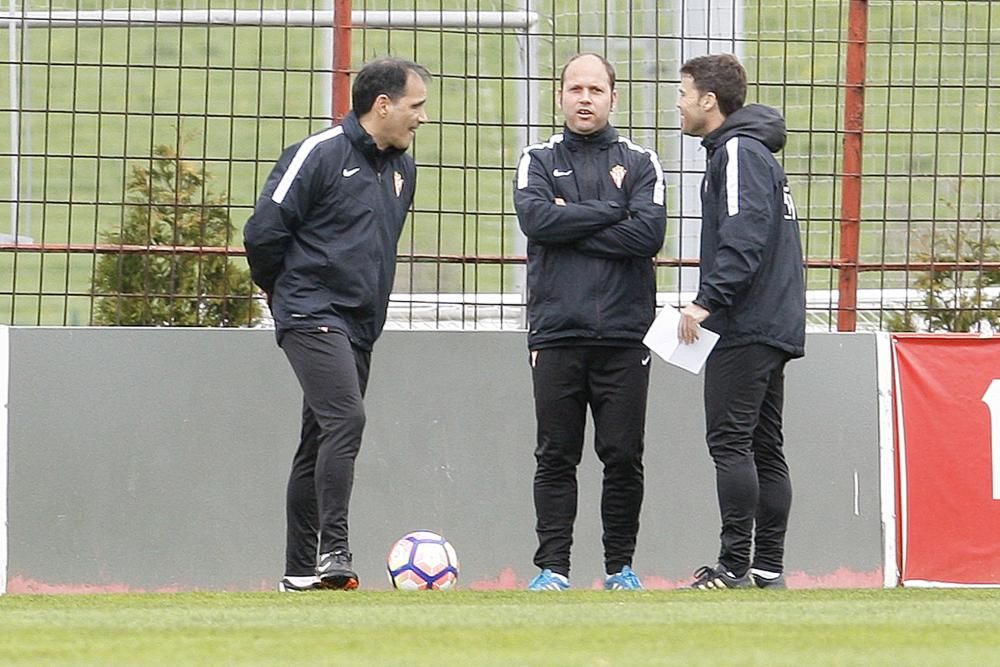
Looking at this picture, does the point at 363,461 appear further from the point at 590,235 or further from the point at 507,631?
the point at 507,631

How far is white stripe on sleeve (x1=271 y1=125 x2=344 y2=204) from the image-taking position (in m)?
6.80

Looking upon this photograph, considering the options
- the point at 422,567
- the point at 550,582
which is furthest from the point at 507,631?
the point at 550,582

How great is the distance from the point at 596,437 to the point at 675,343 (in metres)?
0.50

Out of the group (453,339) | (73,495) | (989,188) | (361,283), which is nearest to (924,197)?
(989,188)

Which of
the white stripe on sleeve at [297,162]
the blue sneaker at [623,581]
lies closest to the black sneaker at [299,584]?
the blue sneaker at [623,581]

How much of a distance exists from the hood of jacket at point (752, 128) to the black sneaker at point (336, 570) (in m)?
1.85

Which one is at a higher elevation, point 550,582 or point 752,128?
point 752,128

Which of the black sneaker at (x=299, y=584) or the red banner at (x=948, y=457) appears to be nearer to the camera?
the black sneaker at (x=299, y=584)

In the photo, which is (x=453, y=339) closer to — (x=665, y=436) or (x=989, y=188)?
(x=665, y=436)

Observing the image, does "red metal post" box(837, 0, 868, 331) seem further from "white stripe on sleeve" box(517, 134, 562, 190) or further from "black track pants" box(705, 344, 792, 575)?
"white stripe on sleeve" box(517, 134, 562, 190)

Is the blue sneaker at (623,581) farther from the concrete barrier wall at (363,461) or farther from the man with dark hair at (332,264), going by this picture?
the concrete barrier wall at (363,461)

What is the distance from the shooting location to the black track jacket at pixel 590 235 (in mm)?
6863

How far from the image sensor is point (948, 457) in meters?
8.17

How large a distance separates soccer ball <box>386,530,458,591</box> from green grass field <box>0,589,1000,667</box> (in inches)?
20.8
